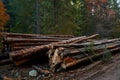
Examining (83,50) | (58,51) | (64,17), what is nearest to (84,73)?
(83,50)

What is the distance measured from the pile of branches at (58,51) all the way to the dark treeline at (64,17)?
50.5 feet

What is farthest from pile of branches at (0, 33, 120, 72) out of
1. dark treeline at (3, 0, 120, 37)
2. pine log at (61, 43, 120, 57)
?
dark treeline at (3, 0, 120, 37)

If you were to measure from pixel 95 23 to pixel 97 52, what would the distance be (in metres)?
25.1

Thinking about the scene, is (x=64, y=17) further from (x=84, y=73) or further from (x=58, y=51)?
(x=84, y=73)

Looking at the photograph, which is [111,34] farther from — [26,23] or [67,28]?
[26,23]

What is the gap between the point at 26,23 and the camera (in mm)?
34469

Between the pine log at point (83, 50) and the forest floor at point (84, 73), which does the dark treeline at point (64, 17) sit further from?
the forest floor at point (84, 73)

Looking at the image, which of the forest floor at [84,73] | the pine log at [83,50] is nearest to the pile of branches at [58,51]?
the pine log at [83,50]

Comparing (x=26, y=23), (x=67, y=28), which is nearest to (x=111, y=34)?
(x=67, y=28)

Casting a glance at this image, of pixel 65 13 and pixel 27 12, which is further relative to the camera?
pixel 27 12

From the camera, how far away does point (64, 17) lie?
92.1 ft

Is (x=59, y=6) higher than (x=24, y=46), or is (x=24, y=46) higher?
(x=59, y=6)

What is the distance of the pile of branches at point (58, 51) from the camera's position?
30.4 feet

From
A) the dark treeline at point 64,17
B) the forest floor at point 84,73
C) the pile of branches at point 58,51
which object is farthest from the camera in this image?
the dark treeline at point 64,17
